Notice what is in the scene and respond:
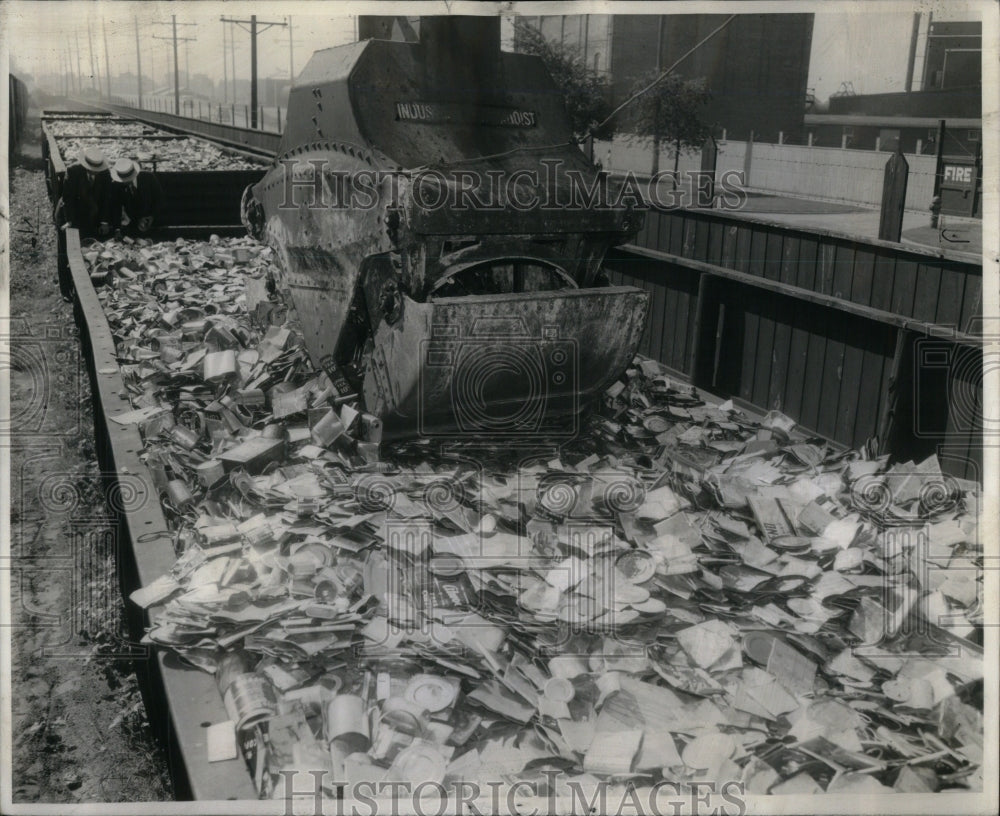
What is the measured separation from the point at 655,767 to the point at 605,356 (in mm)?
2645

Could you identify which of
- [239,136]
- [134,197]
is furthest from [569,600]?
[239,136]

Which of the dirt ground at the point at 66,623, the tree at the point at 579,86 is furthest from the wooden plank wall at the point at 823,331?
the tree at the point at 579,86

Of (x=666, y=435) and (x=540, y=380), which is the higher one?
(x=540, y=380)

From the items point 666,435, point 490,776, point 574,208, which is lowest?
point 490,776

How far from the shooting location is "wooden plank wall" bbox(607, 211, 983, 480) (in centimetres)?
547

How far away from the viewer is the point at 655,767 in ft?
10.6

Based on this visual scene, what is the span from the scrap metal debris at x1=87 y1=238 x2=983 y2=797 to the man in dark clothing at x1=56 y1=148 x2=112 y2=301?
6.94 meters

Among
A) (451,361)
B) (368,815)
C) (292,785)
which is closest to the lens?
(368,815)

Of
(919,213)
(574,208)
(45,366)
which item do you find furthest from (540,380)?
(919,213)

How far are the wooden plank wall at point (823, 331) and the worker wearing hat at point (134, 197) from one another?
7.06 metres

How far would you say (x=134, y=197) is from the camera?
41.1ft

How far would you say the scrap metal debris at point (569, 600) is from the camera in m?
3.28

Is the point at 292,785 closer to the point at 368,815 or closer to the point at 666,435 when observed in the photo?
the point at 368,815

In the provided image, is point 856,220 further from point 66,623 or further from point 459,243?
point 66,623
